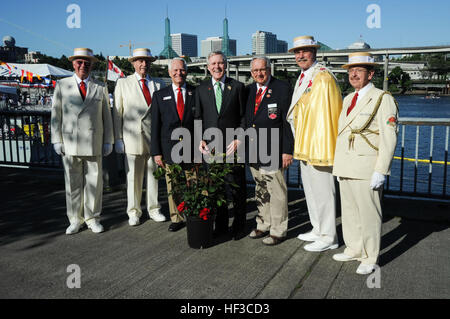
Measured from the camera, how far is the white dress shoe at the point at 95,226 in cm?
491

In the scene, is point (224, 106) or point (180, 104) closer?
point (224, 106)

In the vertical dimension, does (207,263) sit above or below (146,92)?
below

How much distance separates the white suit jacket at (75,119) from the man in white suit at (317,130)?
2.35 metres

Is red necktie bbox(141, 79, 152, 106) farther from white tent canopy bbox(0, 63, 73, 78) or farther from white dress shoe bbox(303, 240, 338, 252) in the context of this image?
white tent canopy bbox(0, 63, 73, 78)

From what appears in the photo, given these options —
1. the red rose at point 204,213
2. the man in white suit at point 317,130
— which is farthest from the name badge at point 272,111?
the red rose at point 204,213

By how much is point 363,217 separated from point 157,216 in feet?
8.84

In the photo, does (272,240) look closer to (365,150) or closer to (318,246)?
(318,246)

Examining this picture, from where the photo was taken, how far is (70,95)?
4832mm

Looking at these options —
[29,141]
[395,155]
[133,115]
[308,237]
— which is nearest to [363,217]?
[308,237]

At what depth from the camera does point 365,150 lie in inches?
143

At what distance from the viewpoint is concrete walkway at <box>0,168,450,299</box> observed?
132 inches
